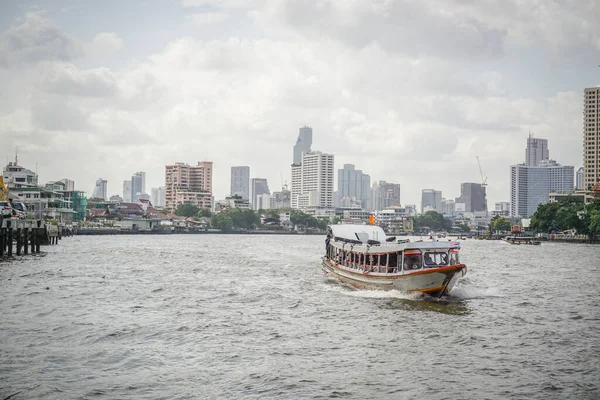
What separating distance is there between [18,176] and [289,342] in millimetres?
113866

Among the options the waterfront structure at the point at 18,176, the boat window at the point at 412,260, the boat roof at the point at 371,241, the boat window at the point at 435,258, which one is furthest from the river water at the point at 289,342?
the waterfront structure at the point at 18,176

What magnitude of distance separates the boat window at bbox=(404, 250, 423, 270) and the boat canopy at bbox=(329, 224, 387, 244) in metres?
11.1

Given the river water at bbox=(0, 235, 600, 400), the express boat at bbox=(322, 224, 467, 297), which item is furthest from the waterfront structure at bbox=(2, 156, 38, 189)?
the express boat at bbox=(322, 224, 467, 297)

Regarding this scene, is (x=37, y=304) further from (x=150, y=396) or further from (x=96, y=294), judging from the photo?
(x=150, y=396)

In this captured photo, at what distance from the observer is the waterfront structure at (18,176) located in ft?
390

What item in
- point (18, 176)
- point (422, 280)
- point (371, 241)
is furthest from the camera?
point (18, 176)

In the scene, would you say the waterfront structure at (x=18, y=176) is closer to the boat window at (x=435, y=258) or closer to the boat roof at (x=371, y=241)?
the boat roof at (x=371, y=241)

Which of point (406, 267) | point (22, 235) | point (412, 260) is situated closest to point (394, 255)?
point (406, 267)

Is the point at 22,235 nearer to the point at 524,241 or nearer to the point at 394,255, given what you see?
the point at 394,255

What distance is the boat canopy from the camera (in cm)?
4574

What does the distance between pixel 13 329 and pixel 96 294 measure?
11.7 m

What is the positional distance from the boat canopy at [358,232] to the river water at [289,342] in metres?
5.47

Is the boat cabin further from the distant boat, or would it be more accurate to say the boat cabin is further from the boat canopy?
the distant boat

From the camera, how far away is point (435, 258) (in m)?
34.1
